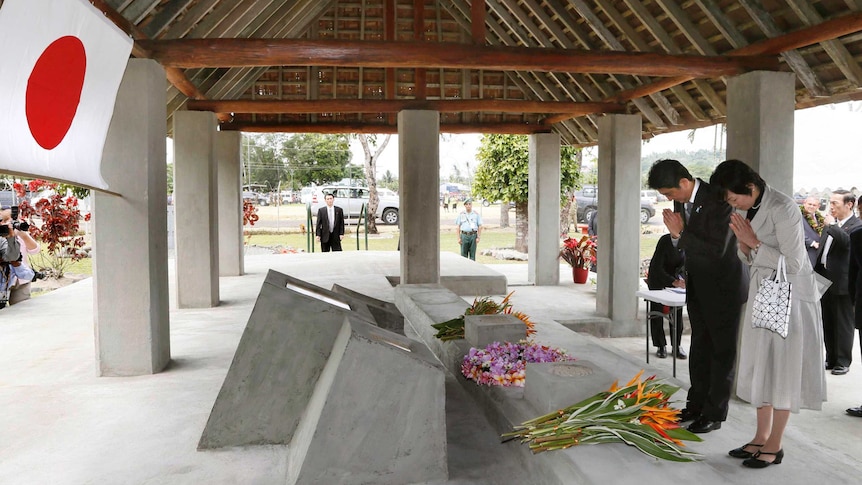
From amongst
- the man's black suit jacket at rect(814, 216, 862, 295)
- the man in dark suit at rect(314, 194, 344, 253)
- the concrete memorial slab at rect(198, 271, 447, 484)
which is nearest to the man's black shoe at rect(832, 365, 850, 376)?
the man's black suit jacket at rect(814, 216, 862, 295)

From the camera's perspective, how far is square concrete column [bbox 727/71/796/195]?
233 inches

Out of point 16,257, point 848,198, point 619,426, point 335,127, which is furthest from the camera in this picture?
point 335,127

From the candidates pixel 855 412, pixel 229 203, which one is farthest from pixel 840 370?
pixel 229 203

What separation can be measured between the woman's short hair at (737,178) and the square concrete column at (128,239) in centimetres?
425

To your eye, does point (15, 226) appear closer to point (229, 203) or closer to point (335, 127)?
point (229, 203)

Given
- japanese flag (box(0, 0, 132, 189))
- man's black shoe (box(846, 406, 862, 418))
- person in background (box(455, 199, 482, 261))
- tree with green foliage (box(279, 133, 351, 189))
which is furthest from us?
tree with green foliage (box(279, 133, 351, 189))

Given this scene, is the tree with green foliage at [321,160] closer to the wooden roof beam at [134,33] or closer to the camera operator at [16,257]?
the camera operator at [16,257]

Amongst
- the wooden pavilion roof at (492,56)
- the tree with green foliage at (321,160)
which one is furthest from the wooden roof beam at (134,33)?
the tree with green foliage at (321,160)

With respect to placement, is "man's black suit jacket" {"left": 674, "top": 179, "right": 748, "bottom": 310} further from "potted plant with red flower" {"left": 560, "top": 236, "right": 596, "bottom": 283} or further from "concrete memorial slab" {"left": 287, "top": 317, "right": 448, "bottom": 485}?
"potted plant with red flower" {"left": 560, "top": 236, "right": 596, "bottom": 283}

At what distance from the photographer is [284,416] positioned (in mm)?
3805

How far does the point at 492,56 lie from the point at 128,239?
394 cm

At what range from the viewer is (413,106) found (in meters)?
9.27

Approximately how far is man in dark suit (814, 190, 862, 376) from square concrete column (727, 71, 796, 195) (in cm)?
82

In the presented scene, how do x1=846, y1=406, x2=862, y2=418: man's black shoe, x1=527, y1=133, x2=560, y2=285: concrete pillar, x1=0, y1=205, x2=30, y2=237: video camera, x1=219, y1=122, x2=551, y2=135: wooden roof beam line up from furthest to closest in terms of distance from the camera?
x1=527, y1=133, x2=560, y2=285: concrete pillar < x1=219, y1=122, x2=551, y2=135: wooden roof beam < x1=0, y1=205, x2=30, y2=237: video camera < x1=846, y1=406, x2=862, y2=418: man's black shoe
